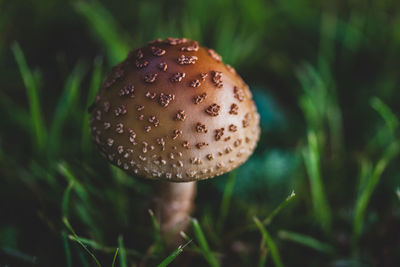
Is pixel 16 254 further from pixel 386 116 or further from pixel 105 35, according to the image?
pixel 386 116

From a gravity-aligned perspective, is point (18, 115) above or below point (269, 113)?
above

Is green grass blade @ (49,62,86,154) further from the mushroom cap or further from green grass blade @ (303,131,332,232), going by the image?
green grass blade @ (303,131,332,232)

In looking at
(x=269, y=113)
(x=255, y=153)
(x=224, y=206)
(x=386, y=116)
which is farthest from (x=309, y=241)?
(x=269, y=113)

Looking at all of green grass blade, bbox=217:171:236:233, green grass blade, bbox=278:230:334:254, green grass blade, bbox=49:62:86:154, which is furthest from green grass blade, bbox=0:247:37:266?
green grass blade, bbox=278:230:334:254

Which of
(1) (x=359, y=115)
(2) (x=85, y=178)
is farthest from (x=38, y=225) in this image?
(1) (x=359, y=115)

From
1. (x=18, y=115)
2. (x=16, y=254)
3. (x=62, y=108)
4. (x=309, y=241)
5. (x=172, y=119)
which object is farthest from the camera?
(x=18, y=115)

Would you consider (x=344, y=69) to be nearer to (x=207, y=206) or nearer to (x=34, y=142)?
(x=207, y=206)

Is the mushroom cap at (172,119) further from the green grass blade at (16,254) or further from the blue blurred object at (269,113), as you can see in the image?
the blue blurred object at (269,113)

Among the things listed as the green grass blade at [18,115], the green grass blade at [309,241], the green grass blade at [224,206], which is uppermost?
the green grass blade at [18,115]

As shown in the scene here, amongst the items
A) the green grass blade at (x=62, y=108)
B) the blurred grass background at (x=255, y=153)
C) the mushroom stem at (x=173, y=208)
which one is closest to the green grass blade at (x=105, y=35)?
the blurred grass background at (x=255, y=153)
